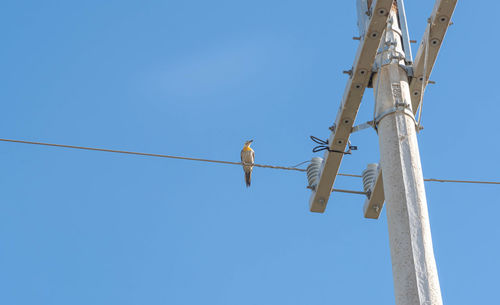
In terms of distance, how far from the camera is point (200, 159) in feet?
23.9

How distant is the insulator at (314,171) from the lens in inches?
273

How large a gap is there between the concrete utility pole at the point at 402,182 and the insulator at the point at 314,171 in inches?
52.0

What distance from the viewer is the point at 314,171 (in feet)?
22.9

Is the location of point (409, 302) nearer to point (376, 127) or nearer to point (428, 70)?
point (376, 127)

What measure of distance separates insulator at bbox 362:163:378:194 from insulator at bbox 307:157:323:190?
0.41 m

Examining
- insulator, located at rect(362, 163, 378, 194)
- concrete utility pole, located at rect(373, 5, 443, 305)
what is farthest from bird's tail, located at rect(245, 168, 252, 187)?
concrete utility pole, located at rect(373, 5, 443, 305)

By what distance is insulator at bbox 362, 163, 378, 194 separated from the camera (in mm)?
6859

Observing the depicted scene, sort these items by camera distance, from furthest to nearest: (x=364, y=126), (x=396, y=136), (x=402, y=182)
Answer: (x=364, y=126), (x=396, y=136), (x=402, y=182)

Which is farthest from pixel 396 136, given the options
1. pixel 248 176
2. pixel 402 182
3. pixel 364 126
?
pixel 248 176

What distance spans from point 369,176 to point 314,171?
0.48 meters

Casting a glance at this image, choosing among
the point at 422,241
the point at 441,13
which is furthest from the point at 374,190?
the point at 422,241

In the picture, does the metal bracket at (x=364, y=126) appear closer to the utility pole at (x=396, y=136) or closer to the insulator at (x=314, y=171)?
the utility pole at (x=396, y=136)

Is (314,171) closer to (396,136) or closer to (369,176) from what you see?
(369,176)

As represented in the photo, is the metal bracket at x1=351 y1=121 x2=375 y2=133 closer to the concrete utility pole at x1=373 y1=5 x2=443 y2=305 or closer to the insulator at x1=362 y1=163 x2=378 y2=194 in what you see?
the concrete utility pole at x1=373 y1=5 x2=443 y2=305
